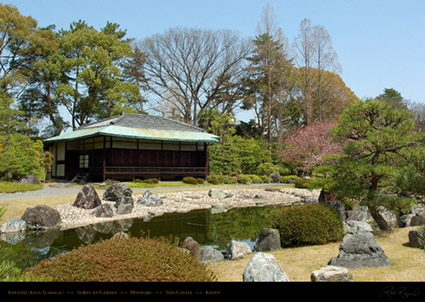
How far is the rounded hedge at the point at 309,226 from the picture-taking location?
6.98 meters

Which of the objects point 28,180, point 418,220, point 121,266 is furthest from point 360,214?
point 28,180

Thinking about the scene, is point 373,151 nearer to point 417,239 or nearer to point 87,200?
point 417,239

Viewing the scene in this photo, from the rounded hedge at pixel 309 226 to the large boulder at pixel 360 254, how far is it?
5.25 feet

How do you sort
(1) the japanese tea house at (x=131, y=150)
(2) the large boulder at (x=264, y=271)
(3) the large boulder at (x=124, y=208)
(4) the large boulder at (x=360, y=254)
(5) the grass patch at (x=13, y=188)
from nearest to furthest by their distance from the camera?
(2) the large boulder at (x=264, y=271)
(4) the large boulder at (x=360, y=254)
(3) the large boulder at (x=124, y=208)
(5) the grass patch at (x=13, y=188)
(1) the japanese tea house at (x=131, y=150)

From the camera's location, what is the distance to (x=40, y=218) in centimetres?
1036

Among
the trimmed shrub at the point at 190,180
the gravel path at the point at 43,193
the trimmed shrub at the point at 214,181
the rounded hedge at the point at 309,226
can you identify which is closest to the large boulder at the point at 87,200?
the gravel path at the point at 43,193

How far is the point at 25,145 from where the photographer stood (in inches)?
750

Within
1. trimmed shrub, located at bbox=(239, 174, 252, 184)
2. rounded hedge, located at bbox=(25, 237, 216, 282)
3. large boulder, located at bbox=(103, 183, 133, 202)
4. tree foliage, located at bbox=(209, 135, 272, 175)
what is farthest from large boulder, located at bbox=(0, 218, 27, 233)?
tree foliage, located at bbox=(209, 135, 272, 175)

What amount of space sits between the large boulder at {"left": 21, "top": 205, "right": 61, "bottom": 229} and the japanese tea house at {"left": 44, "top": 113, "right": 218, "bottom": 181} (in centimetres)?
894

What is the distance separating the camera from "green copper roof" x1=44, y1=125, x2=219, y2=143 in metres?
19.8

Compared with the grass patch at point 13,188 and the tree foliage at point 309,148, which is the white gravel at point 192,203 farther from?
the tree foliage at point 309,148

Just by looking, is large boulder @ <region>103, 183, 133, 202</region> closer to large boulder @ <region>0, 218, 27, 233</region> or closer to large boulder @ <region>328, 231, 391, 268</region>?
large boulder @ <region>0, 218, 27, 233</region>
